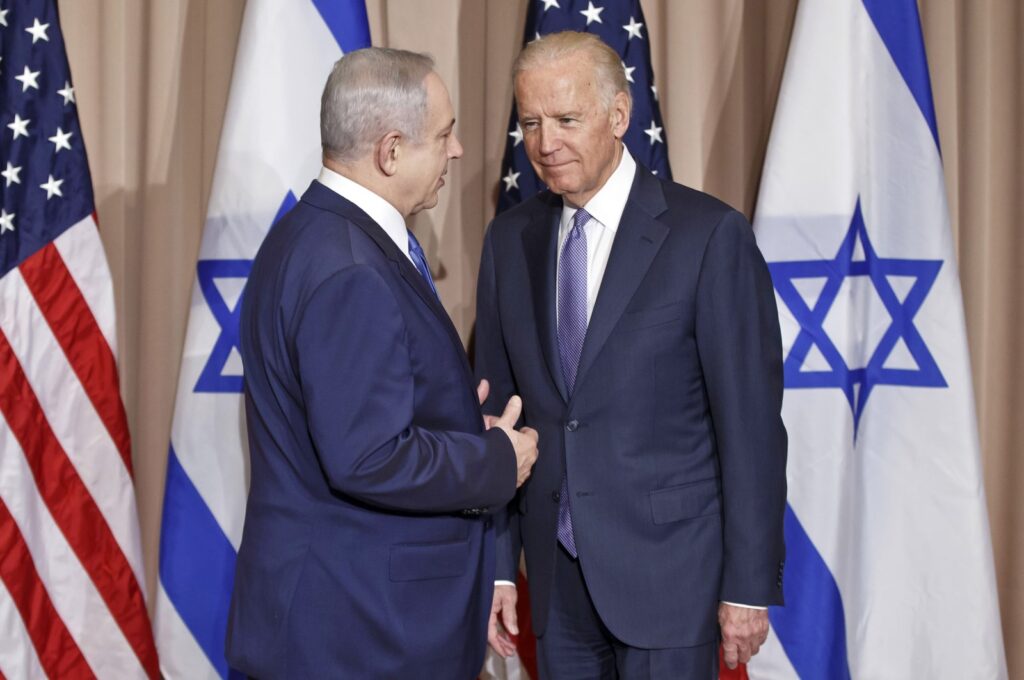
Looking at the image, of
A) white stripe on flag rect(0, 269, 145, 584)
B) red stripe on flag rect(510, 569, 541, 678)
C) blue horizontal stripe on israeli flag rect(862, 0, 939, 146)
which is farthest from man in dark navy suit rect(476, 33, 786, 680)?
white stripe on flag rect(0, 269, 145, 584)

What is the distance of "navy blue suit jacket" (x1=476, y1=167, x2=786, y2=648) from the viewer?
6.46 ft

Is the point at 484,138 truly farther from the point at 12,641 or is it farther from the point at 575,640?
the point at 12,641

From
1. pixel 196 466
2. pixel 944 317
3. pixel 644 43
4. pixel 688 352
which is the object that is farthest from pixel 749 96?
pixel 196 466

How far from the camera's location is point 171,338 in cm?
337

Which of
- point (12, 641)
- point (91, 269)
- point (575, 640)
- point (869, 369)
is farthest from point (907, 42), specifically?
point (12, 641)

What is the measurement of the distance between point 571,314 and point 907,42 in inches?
51.4

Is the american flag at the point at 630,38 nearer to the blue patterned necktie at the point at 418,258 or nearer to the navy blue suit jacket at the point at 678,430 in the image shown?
the navy blue suit jacket at the point at 678,430

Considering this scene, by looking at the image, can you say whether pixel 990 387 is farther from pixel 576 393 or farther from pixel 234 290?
pixel 234 290

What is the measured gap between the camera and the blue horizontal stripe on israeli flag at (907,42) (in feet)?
8.85

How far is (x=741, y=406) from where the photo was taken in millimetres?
1961

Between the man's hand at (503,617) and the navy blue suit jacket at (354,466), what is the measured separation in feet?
1.42

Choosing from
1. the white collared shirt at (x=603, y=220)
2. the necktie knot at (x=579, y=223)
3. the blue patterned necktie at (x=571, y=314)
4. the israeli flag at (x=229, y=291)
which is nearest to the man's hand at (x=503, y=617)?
the blue patterned necktie at (x=571, y=314)

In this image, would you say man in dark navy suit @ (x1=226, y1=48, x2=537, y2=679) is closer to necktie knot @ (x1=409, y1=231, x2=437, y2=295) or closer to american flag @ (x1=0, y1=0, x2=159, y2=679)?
necktie knot @ (x1=409, y1=231, x2=437, y2=295)

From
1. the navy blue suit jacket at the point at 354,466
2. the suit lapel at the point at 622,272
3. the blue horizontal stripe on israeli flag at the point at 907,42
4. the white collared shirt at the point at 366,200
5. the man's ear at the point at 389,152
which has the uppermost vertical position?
the blue horizontal stripe on israeli flag at the point at 907,42
